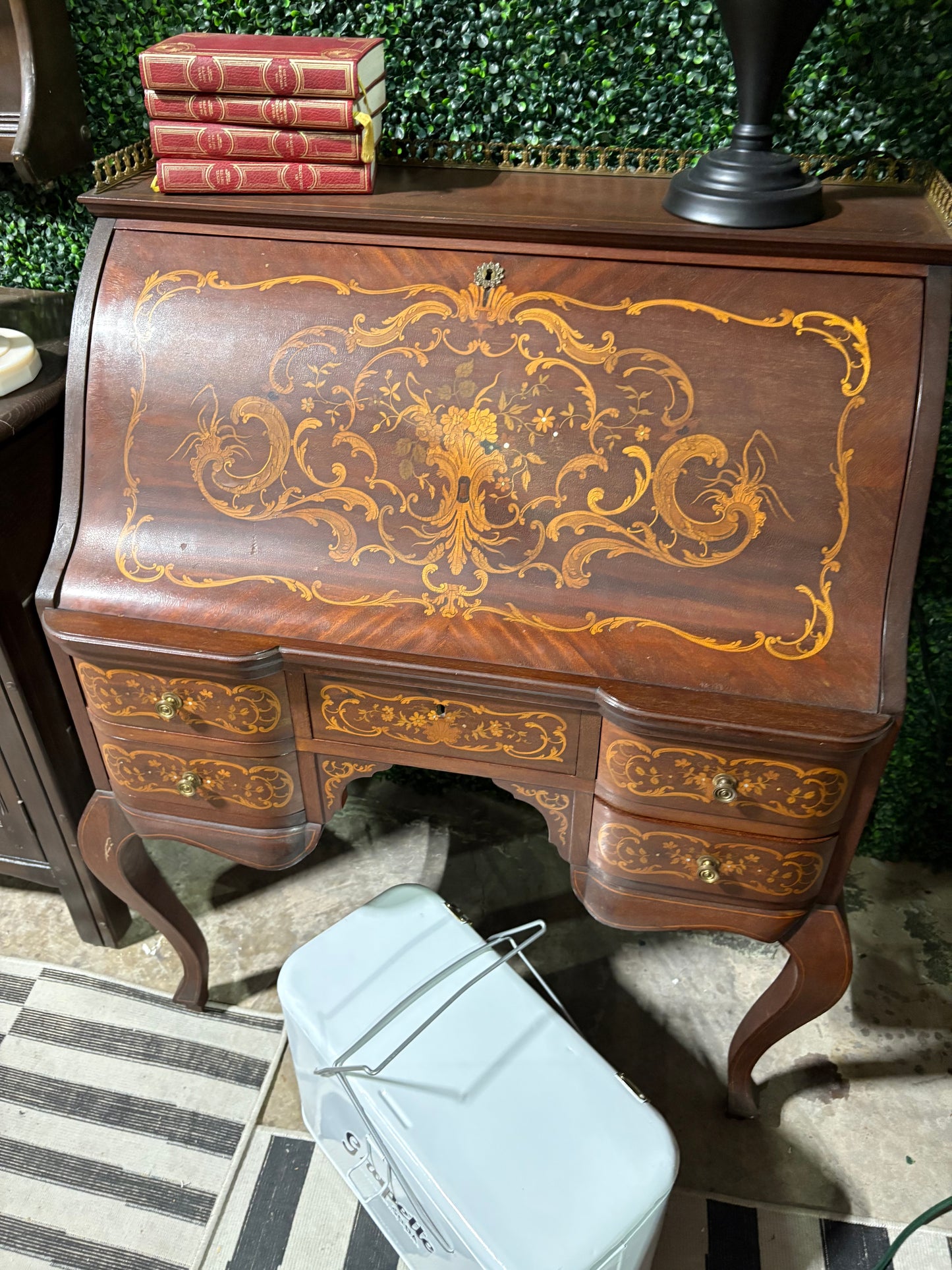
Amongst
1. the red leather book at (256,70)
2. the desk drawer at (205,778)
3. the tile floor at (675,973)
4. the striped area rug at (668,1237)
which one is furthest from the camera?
the tile floor at (675,973)

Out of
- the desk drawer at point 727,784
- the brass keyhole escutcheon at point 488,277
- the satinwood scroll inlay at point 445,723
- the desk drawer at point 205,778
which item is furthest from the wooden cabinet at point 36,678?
the desk drawer at point 727,784

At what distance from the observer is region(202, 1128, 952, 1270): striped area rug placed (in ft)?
4.98

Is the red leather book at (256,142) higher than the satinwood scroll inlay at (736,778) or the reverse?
higher

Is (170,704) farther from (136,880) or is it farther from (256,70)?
(256,70)

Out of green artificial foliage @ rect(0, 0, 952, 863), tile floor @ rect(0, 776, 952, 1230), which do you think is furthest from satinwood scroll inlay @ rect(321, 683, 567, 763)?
green artificial foliage @ rect(0, 0, 952, 863)

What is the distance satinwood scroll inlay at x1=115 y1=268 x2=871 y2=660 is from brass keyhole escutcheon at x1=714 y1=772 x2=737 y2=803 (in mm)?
168

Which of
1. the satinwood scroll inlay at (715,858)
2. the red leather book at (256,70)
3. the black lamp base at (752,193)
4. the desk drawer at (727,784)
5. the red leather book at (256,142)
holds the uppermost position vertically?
the red leather book at (256,70)

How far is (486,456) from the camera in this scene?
132cm

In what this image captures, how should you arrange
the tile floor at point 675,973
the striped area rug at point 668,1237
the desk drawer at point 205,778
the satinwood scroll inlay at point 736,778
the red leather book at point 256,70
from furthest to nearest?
the tile floor at point 675,973 → the striped area rug at point 668,1237 → the desk drawer at point 205,778 → the red leather book at point 256,70 → the satinwood scroll inlay at point 736,778

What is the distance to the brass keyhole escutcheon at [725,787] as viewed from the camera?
3.95 ft

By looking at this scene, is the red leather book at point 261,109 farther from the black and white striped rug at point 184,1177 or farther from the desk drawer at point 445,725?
the black and white striped rug at point 184,1177

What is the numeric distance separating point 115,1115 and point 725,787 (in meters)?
1.31

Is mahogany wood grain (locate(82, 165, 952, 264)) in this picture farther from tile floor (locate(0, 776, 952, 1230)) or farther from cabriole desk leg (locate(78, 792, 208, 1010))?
tile floor (locate(0, 776, 952, 1230))

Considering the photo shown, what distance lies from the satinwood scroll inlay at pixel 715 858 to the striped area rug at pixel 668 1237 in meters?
0.68
